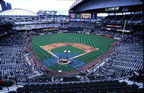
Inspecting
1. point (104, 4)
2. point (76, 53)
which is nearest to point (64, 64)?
point (76, 53)

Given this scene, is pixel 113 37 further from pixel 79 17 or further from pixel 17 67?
pixel 17 67

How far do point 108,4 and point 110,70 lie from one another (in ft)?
168

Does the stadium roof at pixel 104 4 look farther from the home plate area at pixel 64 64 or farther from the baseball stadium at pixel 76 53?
the home plate area at pixel 64 64

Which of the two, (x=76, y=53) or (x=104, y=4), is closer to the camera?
(x=76, y=53)

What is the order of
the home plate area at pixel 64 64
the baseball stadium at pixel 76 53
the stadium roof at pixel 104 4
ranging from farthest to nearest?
the stadium roof at pixel 104 4
the home plate area at pixel 64 64
the baseball stadium at pixel 76 53

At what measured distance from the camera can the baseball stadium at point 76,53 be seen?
49.0ft

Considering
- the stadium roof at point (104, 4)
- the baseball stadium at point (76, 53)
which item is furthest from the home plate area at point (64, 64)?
the stadium roof at point (104, 4)

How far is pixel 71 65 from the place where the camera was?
27.6 metres

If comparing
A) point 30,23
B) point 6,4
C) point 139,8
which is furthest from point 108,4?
point 6,4

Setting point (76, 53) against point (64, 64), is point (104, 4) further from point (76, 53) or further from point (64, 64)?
point (64, 64)

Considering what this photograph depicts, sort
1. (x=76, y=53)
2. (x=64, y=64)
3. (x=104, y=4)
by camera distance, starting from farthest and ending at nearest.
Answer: (x=104, y=4) < (x=76, y=53) < (x=64, y=64)

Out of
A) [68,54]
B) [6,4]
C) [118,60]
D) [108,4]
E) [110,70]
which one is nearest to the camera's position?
[110,70]

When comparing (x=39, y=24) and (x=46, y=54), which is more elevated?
(x=39, y=24)

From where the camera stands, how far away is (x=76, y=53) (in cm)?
3581
